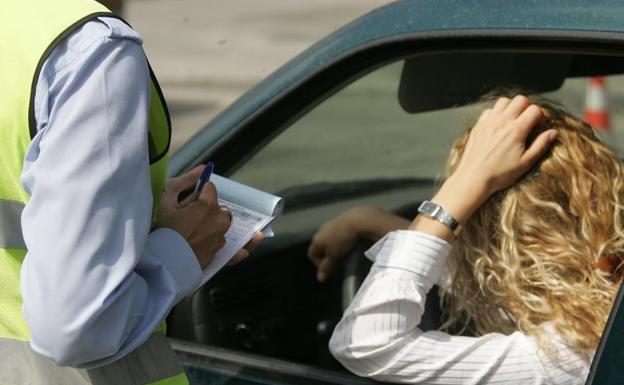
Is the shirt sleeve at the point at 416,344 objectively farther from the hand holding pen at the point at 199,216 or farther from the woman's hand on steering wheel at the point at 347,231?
the woman's hand on steering wheel at the point at 347,231

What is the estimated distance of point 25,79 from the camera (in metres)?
1.54

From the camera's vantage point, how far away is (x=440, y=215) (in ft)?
6.97

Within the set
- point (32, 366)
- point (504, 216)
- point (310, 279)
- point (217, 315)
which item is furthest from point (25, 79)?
point (310, 279)

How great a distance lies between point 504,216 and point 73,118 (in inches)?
36.3

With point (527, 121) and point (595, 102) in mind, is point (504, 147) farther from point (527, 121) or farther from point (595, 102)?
point (595, 102)

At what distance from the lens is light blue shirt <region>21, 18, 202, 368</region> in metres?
1.49

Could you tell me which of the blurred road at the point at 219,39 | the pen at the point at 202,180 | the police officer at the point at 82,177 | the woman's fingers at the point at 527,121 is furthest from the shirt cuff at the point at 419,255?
the blurred road at the point at 219,39

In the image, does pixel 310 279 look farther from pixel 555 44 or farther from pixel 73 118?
pixel 73 118

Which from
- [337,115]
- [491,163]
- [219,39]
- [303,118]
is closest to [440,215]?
[491,163]

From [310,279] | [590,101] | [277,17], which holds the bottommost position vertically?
[277,17]

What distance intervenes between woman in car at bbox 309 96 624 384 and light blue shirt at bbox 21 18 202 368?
0.65m

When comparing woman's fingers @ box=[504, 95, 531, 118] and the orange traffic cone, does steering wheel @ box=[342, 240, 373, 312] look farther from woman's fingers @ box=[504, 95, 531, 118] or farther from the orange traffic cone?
the orange traffic cone

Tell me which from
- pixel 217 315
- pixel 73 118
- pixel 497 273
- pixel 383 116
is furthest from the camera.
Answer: pixel 383 116

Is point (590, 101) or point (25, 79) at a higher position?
point (25, 79)
